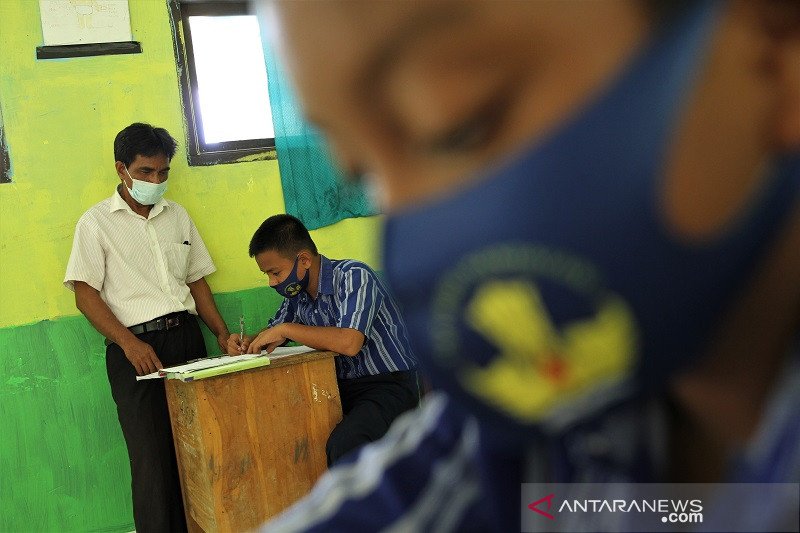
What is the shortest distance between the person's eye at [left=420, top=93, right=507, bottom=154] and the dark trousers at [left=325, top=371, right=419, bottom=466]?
7.67ft

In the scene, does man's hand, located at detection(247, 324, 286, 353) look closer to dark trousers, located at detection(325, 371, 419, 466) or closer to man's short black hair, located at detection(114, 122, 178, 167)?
dark trousers, located at detection(325, 371, 419, 466)

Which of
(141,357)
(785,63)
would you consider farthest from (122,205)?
(785,63)

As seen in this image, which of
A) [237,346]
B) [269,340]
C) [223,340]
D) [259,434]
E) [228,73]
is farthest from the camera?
[228,73]

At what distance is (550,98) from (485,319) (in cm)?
10

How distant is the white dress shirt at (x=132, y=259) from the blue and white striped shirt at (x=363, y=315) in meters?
0.68

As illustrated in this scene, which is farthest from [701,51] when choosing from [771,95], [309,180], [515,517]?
[309,180]

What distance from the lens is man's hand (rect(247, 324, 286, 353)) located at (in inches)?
116

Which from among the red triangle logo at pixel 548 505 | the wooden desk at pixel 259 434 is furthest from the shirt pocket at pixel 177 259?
the red triangle logo at pixel 548 505

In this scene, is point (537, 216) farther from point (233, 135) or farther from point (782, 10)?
point (233, 135)

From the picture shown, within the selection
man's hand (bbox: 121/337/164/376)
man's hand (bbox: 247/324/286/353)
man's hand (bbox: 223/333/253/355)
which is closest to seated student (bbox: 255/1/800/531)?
man's hand (bbox: 247/324/286/353)

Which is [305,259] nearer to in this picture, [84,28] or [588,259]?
[84,28]

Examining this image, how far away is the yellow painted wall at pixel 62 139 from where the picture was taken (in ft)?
10.9

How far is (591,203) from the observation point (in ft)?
1.12

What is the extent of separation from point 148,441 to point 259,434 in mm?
707
